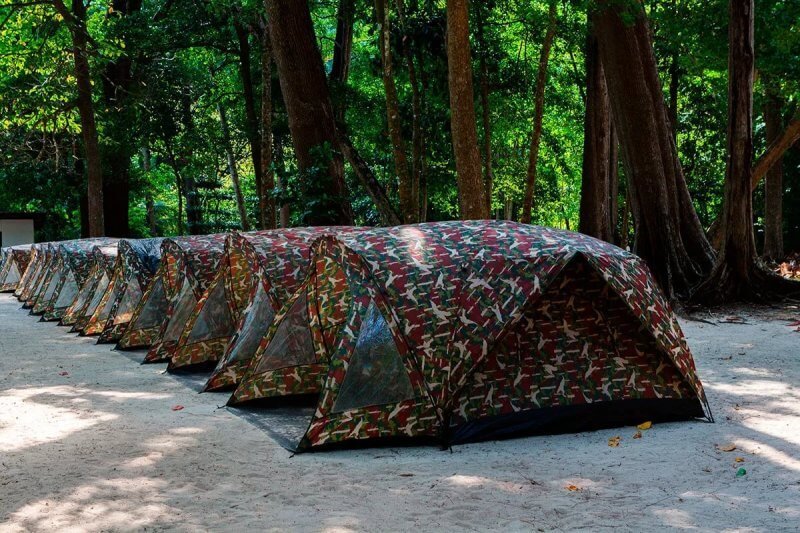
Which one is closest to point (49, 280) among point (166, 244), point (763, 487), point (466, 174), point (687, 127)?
point (166, 244)

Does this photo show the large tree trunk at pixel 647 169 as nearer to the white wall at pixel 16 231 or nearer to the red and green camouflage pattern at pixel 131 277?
the red and green camouflage pattern at pixel 131 277

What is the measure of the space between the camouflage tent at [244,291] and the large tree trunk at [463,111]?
2.71m

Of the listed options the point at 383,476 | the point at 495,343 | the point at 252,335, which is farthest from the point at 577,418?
the point at 252,335

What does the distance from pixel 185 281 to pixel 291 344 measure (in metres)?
3.21

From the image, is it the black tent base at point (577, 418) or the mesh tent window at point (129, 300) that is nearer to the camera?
the black tent base at point (577, 418)

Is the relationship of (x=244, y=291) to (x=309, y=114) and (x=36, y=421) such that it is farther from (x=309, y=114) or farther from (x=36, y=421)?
(x=309, y=114)

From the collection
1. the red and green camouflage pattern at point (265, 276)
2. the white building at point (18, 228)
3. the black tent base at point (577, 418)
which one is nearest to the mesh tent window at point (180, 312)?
the red and green camouflage pattern at point (265, 276)

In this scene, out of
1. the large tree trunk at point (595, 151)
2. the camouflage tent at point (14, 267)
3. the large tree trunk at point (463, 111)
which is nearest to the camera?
the large tree trunk at point (463, 111)

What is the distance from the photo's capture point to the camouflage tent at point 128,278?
13.0 meters

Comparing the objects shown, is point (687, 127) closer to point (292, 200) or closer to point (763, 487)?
point (292, 200)

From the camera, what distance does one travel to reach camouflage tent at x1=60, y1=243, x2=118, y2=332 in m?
14.3

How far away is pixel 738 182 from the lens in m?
13.5

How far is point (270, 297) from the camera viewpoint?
8.58 metres

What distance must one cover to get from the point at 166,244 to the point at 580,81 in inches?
764
